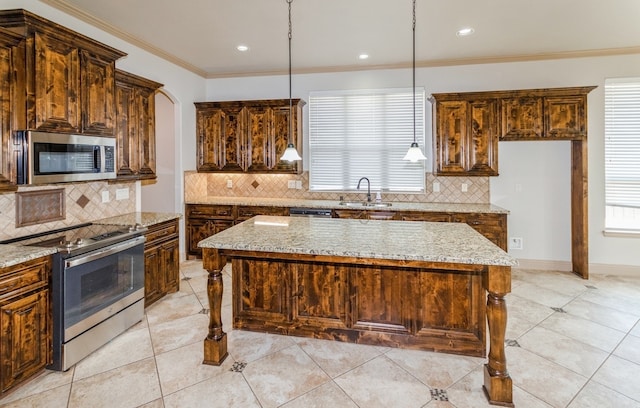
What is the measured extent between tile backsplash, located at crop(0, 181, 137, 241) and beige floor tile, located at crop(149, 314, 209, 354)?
1289 mm

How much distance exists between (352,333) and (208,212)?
318cm

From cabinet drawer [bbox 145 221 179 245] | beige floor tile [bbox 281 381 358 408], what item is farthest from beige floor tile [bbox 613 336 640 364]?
cabinet drawer [bbox 145 221 179 245]

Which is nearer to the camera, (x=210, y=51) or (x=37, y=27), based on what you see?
(x=37, y=27)

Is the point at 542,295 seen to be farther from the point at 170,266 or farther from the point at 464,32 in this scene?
the point at 170,266

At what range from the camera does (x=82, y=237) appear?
8.89ft

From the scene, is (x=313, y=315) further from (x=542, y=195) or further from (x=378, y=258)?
(x=542, y=195)

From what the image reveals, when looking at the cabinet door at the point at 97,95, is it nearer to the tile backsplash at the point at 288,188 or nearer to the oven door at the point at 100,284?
the oven door at the point at 100,284

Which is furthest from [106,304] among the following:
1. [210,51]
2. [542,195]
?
[542,195]

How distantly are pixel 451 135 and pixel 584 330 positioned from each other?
8.75 ft

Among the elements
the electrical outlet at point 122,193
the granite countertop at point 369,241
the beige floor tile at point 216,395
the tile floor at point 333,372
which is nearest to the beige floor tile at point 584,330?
the tile floor at point 333,372

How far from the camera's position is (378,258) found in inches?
83.7

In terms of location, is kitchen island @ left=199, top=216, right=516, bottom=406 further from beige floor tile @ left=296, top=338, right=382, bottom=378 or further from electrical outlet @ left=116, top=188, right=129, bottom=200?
electrical outlet @ left=116, top=188, right=129, bottom=200

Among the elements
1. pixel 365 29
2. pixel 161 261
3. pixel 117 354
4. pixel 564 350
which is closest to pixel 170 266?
pixel 161 261

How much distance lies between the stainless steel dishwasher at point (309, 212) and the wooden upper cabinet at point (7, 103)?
3.02m
